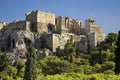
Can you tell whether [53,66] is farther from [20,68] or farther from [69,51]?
[69,51]

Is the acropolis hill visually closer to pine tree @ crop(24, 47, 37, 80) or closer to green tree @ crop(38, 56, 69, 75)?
green tree @ crop(38, 56, 69, 75)

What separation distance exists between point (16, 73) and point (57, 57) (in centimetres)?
1292

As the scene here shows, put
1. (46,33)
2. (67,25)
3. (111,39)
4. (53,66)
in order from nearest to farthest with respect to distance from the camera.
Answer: (53,66), (111,39), (46,33), (67,25)

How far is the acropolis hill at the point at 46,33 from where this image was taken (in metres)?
92.6

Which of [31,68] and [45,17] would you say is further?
[45,17]

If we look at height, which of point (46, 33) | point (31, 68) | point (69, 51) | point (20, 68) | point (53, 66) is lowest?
point (20, 68)

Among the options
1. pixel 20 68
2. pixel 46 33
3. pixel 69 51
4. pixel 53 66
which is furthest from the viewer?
pixel 46 33

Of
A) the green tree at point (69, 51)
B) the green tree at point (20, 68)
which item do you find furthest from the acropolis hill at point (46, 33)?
the green tree at point (20, 68)

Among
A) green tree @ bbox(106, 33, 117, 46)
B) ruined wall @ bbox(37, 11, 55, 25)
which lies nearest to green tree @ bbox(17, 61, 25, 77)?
ruined wall @ bbox(37, 11, 55, 25)

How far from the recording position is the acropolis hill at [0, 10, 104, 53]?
9262 centimetres

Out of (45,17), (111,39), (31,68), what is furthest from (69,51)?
(31,68)

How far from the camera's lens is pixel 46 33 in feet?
314

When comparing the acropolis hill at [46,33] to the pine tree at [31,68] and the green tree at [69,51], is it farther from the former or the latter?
the pine tree at [31,68]

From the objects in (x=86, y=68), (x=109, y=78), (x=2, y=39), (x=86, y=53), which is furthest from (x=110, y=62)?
(x=2, y=39)
